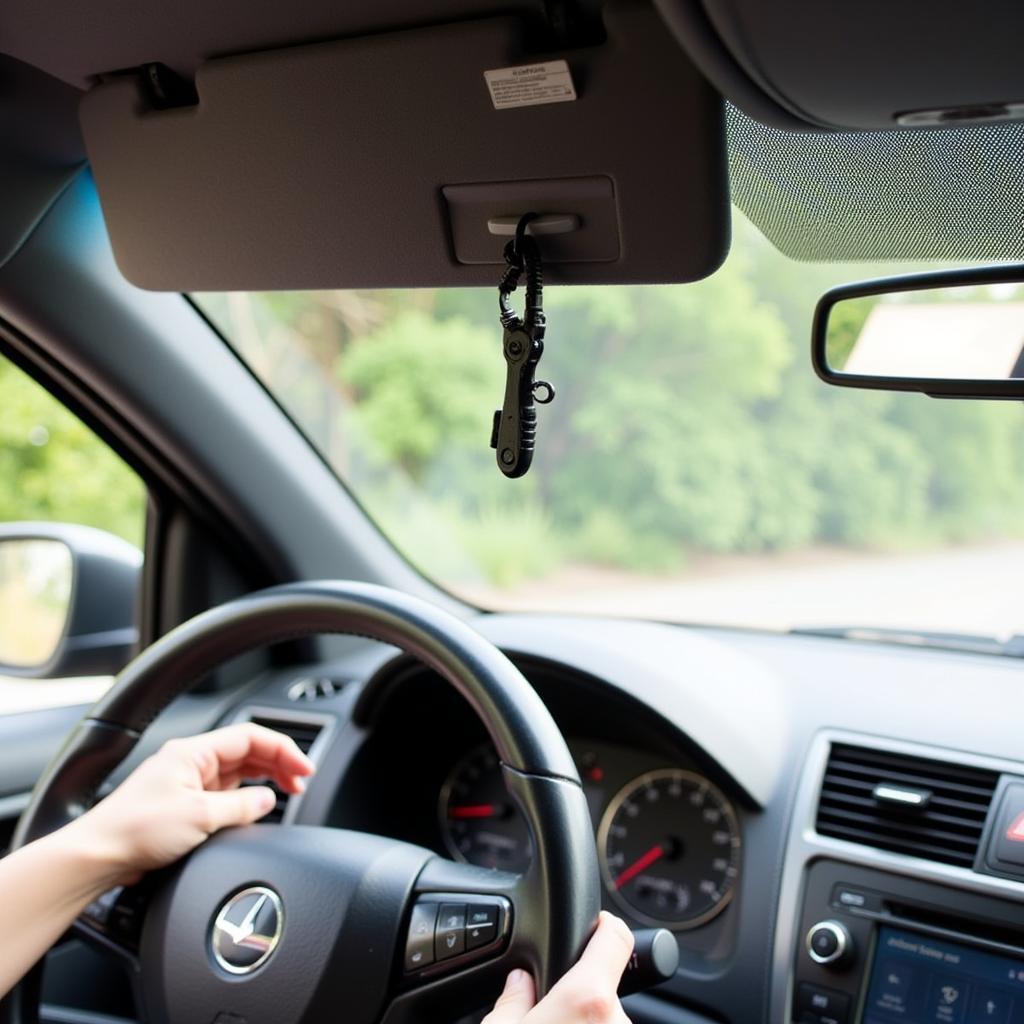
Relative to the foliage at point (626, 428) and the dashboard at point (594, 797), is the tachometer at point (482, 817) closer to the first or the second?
the dashboard at point (594, 797)

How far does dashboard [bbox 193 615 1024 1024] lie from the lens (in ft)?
5.74

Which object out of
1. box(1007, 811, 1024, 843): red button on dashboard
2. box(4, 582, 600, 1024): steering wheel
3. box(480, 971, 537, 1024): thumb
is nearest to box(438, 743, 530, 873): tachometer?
box(4, 582, 600, 1024): steering wheel

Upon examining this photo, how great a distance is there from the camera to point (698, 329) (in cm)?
632

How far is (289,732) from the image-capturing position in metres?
2.36

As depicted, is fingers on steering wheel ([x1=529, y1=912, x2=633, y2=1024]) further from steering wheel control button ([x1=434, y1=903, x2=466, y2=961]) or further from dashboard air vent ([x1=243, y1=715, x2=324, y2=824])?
dashboard air vent ([x1=243, y1=715, x2=324, y2=824])

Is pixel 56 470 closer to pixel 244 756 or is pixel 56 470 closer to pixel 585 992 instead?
pixel 244 756

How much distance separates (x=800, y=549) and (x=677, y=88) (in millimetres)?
3674

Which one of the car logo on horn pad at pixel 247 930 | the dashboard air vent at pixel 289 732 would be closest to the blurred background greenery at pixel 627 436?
the dashboard air vent at pixel 289 732

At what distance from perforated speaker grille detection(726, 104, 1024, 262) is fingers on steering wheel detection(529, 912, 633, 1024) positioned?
0.88m

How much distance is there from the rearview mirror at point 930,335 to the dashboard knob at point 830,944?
0.83 meters

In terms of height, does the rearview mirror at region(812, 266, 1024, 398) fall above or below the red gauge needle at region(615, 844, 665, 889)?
above

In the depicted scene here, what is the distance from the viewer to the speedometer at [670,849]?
2.01m

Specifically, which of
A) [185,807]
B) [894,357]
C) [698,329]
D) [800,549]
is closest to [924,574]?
[800,549]

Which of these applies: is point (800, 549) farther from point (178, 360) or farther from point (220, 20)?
point (220, 20)
